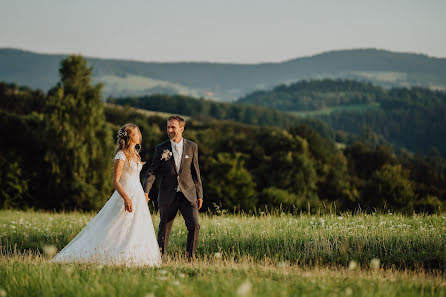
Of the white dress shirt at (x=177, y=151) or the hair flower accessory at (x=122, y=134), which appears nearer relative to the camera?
the hair flower accessory at (x=122, y=134)

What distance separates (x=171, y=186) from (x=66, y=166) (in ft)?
127

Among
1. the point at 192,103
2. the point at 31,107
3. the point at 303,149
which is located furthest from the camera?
the point at 192,103

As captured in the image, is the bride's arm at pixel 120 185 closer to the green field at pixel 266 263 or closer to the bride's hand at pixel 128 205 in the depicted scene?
the bride's hand at pixel 128 205

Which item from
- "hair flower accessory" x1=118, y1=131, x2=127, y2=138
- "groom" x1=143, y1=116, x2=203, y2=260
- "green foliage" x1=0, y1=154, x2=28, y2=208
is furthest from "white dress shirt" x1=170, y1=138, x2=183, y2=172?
"green foliage" x1=0, y1=154, x2=28, y2=208

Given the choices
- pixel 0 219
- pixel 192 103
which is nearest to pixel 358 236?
pixel 0 219

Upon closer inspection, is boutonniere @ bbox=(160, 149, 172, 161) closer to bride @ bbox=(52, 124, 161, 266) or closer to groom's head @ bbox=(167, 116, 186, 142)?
groom's head @ bbox=(167, 116, 186, 142)

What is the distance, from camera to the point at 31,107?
71.1m

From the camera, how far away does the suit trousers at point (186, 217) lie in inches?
326

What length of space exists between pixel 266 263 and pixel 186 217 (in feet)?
6.54

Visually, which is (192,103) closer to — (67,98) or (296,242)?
(67,98)

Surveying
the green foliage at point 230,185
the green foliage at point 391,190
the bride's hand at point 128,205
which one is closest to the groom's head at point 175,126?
the bride's hand at point 128,205

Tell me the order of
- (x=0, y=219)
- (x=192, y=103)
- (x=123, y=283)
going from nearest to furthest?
1. (x=123, y=283)
2. (x=0, y=219)
3. (x=192, y=103)

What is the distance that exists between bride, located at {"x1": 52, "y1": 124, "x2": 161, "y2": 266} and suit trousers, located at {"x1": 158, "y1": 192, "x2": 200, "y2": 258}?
1.35ft

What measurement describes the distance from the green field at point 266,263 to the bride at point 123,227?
1.66ft
